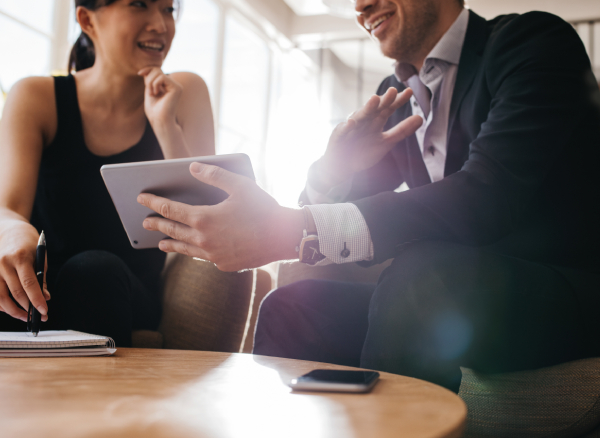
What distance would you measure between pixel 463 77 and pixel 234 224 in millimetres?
700

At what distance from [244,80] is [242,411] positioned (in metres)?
5.48

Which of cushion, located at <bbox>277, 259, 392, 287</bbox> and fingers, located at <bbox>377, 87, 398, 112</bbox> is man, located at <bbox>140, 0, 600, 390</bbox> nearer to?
fingers, located at <bbox>377, 87, 398, 112</bbox>

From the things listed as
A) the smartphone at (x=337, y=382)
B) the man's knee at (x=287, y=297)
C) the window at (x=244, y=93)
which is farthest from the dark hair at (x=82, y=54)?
the window at (x=244, y=93)

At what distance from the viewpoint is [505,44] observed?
1.07 m

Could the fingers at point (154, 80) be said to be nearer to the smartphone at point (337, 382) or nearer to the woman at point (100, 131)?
the woman at point (100, 131)

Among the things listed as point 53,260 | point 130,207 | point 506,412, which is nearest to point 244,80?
point 53,260

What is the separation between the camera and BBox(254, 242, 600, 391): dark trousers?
748 mm

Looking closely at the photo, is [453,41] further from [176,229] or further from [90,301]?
[90,301]

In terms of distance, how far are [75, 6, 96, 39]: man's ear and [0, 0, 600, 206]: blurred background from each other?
2.94 m

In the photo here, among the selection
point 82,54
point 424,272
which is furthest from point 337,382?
point 82,54

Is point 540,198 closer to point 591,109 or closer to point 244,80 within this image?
point 591,109

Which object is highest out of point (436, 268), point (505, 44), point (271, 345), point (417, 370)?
point (505, 44)

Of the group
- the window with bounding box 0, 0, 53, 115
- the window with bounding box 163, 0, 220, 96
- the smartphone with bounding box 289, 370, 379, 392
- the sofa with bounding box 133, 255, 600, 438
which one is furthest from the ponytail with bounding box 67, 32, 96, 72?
the window with bounding box 163, 0, 220, 96

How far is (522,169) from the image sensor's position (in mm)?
912
